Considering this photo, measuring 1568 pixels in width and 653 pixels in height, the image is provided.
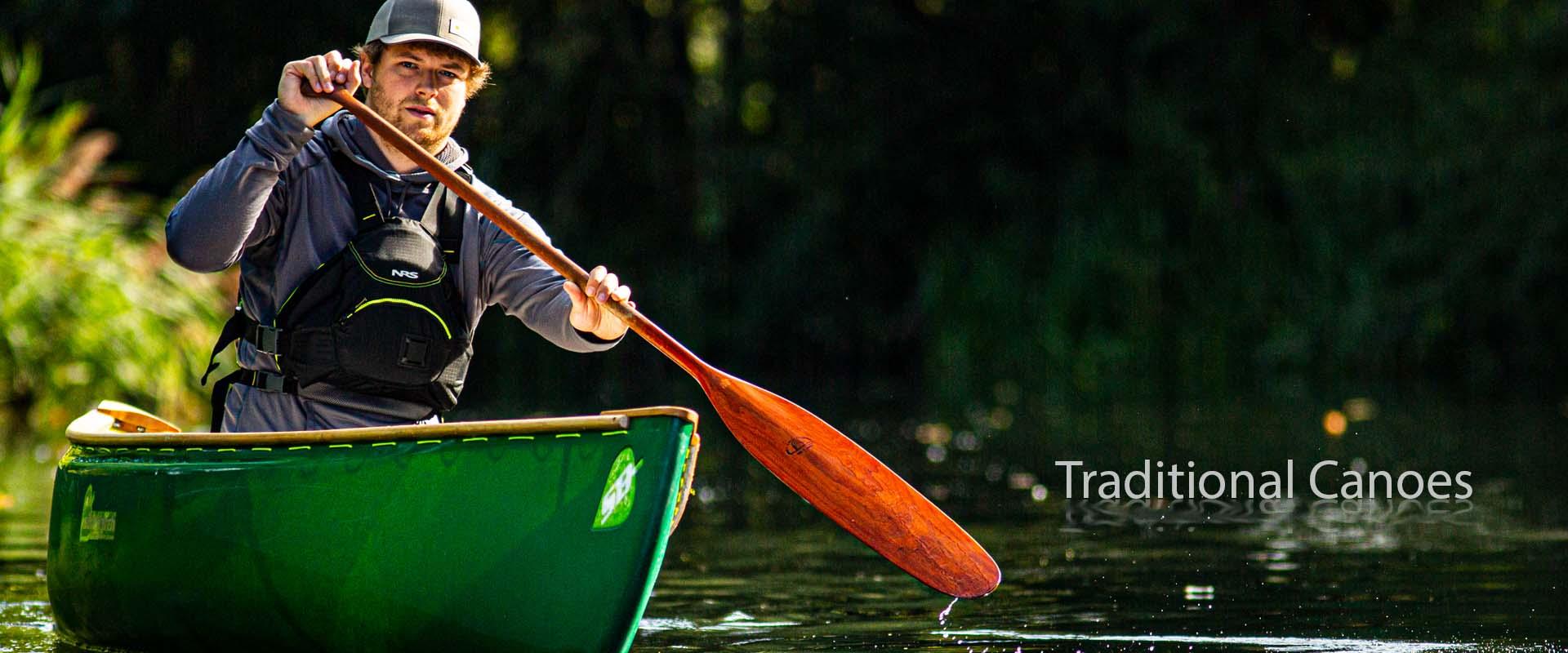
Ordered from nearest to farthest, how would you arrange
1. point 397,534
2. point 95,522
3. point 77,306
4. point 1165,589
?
1. point 397,534
2. point 95,522
3. point 1165,589
4. point 77,306

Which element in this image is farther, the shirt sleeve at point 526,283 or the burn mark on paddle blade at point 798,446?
the burn mark on paddle blade at point 798,446

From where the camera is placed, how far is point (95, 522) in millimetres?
4406

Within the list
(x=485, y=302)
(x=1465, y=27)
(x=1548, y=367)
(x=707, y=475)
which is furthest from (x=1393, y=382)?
(x=485, y=302)

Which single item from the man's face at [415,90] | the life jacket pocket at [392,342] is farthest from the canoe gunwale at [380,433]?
Result: the man's face at [415,90]

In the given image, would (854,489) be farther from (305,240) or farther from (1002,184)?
(1002,184)

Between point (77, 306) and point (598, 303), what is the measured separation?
21.7ft

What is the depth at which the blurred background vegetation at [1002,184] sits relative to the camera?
13.4 meters

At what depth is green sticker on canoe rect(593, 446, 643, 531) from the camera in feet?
12.0

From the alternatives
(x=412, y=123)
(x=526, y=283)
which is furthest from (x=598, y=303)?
(x=412, y=123)

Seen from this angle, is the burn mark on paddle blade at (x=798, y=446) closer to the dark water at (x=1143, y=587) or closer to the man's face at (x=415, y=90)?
the dark water at (x=1143, y=587)

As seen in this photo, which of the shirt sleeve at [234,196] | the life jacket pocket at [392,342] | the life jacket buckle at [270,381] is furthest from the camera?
the life jacket buckle at [270,381]

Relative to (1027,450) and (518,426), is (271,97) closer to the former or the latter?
Answer: (1027,450)

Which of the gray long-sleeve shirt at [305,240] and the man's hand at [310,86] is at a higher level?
the man's hand at [310,86]

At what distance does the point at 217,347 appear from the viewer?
438 centimetres
